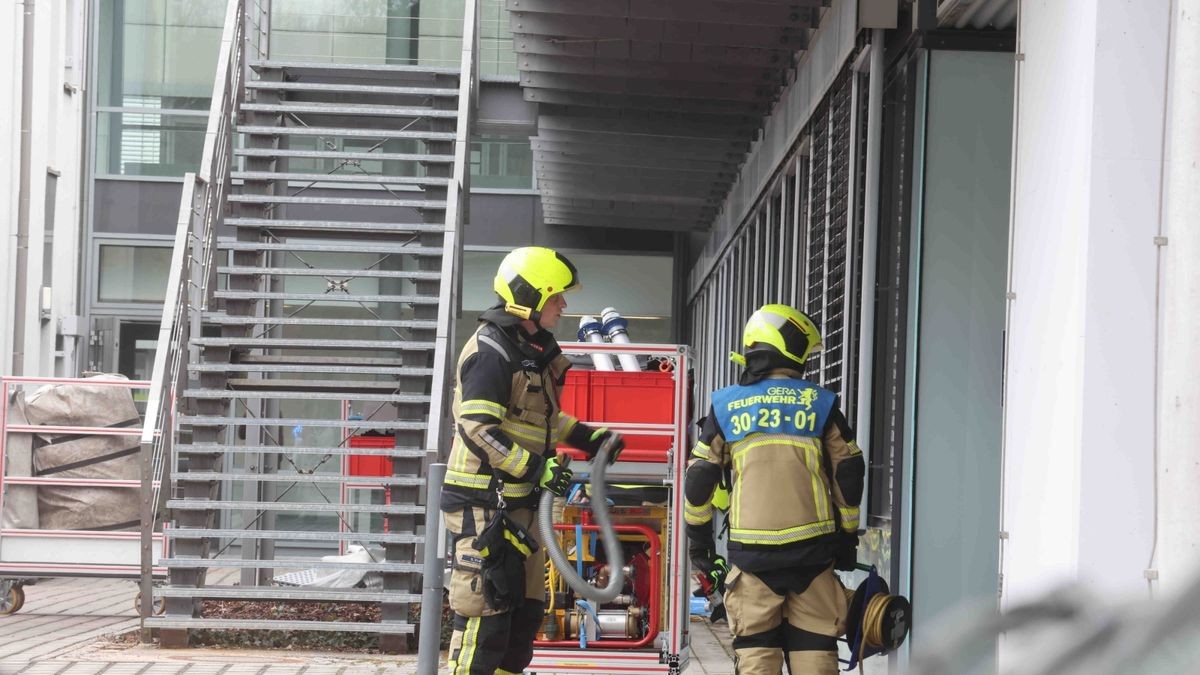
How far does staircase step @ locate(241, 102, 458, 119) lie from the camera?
446 inches

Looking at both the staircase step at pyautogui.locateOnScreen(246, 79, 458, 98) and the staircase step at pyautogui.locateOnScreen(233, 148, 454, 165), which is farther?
the staircase step at pyautogui.locateOnScreen(246, 79, 458, 98)

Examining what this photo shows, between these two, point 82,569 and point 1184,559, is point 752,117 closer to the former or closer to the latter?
point 82,569

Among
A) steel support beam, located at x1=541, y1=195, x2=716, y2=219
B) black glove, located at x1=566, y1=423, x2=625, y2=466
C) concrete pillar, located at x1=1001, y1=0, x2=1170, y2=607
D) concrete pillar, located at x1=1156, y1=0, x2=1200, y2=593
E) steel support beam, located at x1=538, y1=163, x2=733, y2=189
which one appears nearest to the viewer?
concrete pillar, located at x1=1156, y1=0, x2=1200, y2=593

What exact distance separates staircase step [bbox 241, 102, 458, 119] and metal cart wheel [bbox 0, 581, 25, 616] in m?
3.92

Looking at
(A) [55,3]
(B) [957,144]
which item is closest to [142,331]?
(A) [55,3]

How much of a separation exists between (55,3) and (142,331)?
4340mm

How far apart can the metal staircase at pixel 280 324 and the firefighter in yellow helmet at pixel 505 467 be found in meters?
3.07

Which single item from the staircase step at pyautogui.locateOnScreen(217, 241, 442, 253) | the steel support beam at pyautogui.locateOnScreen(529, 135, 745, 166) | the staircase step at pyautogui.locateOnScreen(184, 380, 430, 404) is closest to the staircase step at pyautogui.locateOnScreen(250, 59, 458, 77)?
the steel support beam at pyautogui.locateOnScreen(529, 135, 745, 166)

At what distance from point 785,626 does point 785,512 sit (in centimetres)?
43

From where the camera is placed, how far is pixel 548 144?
45.1ft

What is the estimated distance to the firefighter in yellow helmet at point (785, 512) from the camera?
17.2 ft

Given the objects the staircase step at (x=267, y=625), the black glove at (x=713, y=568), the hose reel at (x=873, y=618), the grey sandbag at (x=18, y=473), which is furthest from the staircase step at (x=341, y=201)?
the hose reel at (x=873, y=618)

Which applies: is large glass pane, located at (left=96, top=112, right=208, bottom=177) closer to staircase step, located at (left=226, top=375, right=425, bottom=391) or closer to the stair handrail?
the stair handrail

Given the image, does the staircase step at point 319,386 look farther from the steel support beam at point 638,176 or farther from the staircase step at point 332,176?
the steel support beam at point 638,176
